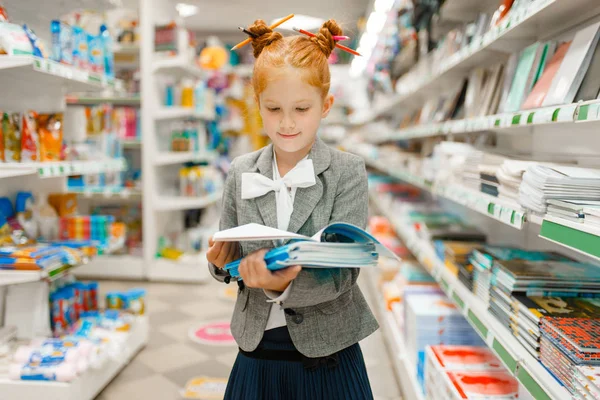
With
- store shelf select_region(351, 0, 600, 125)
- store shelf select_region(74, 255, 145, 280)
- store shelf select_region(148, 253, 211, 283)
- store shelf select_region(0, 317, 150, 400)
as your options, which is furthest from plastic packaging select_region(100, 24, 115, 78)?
store shelf select_region(74, 255, 145, 280)

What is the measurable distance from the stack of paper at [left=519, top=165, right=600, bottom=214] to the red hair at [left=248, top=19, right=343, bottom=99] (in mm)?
643

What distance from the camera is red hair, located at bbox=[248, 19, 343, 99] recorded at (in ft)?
3.86

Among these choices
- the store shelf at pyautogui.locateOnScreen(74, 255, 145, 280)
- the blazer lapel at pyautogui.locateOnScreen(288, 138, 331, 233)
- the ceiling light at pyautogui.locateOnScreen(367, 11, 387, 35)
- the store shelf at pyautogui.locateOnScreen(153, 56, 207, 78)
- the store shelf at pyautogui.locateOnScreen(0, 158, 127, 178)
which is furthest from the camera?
the ceiling light at pyautogui.locateOnScreen(367, 11, 387, 35)

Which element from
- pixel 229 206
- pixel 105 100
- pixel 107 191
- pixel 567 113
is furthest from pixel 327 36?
pixel 105 100

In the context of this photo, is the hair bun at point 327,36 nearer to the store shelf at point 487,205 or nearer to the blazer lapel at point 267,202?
the blazer lapel at point 267,202

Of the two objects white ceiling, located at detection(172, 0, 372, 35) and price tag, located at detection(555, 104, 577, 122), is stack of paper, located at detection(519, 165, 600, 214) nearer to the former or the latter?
price tag, located at detection(555, 104, 577, 122)

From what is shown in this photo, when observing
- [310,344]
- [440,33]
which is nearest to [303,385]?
[310,344]

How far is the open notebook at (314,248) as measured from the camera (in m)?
1.01

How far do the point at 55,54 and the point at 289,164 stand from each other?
1854 millimetres

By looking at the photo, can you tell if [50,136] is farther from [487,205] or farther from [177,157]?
[177,157]

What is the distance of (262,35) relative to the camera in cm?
125

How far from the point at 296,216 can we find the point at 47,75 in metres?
1.99

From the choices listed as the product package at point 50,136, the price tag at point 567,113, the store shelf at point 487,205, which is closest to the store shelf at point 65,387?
the product package at point 50,136

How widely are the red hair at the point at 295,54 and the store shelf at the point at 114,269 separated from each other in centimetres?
402
